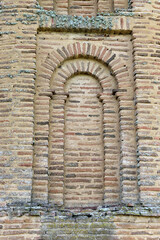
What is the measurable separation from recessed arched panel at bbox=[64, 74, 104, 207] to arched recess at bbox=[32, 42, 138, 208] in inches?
4.7

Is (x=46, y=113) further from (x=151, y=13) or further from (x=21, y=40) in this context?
(x=151, y=13)

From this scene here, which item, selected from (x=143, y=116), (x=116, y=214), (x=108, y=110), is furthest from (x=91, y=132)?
(x=116, y=214)

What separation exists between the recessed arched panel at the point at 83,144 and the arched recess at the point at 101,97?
12 cm

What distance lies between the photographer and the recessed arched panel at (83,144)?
6.38 m

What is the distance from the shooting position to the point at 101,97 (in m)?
6.80

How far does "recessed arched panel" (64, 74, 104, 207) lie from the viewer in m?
6.38

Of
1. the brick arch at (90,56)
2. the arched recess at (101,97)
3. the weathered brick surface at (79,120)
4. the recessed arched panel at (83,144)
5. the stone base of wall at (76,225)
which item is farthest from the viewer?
the brick arch at (90,56)

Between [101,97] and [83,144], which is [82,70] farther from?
[83,144]

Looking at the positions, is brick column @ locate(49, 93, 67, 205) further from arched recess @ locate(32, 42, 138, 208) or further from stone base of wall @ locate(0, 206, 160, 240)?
stone base of wall @ locate(0, 206, 160, 240)

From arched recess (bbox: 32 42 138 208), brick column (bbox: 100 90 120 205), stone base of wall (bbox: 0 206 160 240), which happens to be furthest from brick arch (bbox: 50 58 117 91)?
stone base of wall (bbox: 0 206 160 240)

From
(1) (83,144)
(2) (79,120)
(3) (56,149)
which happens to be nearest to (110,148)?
(1) (83,144)

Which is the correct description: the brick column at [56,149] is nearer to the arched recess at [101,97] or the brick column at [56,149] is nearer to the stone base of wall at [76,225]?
the arched recess at [101,97]

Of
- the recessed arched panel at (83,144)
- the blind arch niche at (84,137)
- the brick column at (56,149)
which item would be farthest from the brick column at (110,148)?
the brick column at (56,149)

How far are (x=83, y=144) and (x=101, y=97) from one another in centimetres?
83
